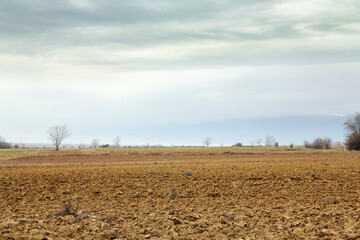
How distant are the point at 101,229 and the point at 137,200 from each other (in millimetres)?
3725

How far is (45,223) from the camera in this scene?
445 inches

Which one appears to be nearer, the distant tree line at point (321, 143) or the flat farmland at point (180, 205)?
the flat farmland at point (180, 205)

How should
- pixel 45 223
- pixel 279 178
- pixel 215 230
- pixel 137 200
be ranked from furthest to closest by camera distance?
pixel 279 178 → pixel 137 200 → pixel 45 223 → pixel 215 230

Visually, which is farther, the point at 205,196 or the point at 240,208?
the point at 205,196

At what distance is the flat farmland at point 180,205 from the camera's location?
1045cm

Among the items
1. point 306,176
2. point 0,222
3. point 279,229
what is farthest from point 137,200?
point 306,176

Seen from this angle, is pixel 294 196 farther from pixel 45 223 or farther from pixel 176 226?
pixel 45 223

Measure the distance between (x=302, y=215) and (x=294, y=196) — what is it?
296 centimetres

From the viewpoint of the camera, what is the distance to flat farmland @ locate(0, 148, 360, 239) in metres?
10.5

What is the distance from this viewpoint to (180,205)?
44.2 feet

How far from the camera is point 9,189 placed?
52.7 ft

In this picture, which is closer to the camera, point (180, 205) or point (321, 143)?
point (180, 205)

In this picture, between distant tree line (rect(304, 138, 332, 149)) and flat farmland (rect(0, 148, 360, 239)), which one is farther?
distant tree line (rect(304, 138, 332, 149))

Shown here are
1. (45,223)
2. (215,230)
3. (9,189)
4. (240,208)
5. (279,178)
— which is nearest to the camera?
(215,230)
